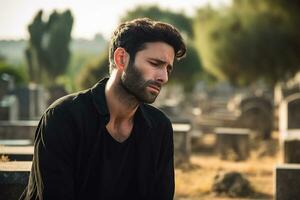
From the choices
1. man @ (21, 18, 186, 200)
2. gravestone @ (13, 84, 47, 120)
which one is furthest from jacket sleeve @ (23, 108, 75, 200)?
gravestone @ (13, 84, 47, 120)

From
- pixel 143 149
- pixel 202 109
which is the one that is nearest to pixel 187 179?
pixel 143 149

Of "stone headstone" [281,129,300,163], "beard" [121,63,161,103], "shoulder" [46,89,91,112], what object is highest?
"beard" [121,63,161,103]

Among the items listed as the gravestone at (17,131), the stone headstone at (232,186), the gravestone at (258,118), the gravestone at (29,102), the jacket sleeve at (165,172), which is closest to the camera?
the jacket sleeve at (165,172)

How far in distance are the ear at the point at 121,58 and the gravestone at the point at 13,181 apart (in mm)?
1159

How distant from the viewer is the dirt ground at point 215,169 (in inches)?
339

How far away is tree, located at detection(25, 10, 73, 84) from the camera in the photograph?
105 feet

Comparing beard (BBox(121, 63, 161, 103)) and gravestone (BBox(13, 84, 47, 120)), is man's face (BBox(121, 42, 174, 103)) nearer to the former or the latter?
beard (BBox(121, 63, 161, 103))

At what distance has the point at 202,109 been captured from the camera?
27.8m

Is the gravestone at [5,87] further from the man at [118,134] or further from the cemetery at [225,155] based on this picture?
the man at [118,134]

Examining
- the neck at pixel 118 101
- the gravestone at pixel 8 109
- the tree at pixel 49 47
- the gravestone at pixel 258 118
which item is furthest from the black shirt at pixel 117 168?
the tree at pixel 49 47

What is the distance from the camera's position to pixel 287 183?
240 inches

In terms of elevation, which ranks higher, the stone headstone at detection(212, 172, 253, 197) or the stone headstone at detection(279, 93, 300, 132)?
the stone headstone at detection(279, 93, 300, 132)

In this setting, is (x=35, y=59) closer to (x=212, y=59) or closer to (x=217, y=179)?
(x=212, y=59)

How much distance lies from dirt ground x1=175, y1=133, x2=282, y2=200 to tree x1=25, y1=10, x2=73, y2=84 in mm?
17824
